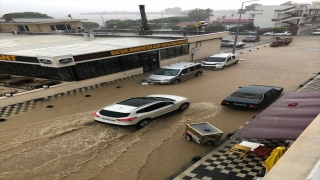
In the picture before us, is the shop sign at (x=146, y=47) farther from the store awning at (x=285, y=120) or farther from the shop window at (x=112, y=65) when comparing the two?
the store awning at (x=285, y=120)

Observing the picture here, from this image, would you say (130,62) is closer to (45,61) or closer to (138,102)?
(45,61)

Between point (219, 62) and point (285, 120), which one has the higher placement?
point (219, 62)

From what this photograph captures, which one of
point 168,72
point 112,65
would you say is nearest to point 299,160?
point 168,72

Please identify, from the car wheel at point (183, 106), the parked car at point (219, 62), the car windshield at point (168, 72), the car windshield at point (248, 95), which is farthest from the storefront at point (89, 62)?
the car windshield at point (248, 95)

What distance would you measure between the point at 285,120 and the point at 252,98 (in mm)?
→ 4283

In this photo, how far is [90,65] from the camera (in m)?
16.5

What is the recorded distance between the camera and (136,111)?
383 inches

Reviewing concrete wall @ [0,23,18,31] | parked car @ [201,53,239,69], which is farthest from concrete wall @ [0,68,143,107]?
concrete wall @ [0,23,18,31]

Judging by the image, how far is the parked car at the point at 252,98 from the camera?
11.1 meters

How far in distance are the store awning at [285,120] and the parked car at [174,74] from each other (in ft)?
28.4

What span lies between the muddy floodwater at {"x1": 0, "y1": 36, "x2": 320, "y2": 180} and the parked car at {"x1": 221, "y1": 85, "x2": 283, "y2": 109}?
1.60 ft

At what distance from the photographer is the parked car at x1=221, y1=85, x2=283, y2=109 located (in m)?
Result: 11.1

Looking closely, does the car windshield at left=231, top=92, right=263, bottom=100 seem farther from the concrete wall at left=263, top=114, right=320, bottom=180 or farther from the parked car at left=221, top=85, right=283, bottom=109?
the concrete wall at left=263, top=114, right=320, bottom=180

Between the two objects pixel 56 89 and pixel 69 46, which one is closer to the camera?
pixel 56 89
